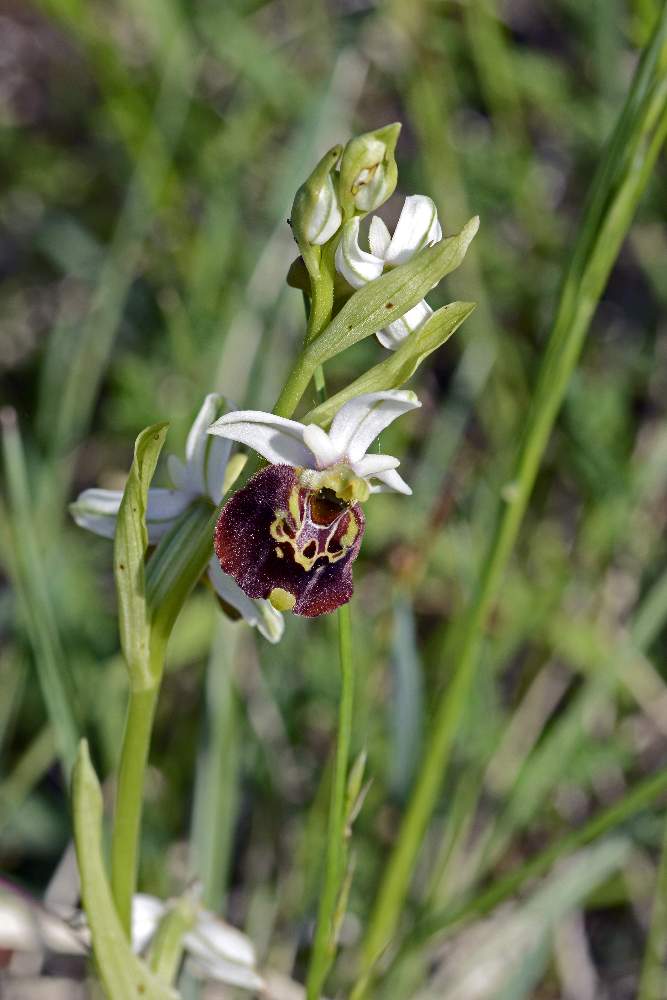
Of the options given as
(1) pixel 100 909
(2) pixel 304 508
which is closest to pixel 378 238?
(2) pixel 304 508

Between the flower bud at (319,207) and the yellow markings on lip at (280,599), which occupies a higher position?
the flower bud at (319,207)

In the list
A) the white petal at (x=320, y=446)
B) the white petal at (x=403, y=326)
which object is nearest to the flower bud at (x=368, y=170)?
the white petal at (x=403, y=326)

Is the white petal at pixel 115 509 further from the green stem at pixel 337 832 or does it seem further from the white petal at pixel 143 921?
the white petal at pixel 143 921

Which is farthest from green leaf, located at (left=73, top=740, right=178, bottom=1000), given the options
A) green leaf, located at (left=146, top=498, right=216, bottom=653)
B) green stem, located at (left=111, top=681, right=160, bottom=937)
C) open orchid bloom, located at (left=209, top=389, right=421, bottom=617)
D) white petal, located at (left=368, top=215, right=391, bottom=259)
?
white petal, located at (left=368, top=215, right=391, bottom=259)

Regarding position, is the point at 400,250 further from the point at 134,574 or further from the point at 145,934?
the point at 145,934

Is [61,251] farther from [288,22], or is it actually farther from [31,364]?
[288,22]

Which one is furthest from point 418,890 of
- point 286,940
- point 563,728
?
point 563,728
